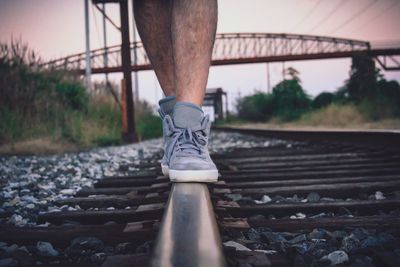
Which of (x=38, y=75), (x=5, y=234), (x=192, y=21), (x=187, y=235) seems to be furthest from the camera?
(x=38, y=75)

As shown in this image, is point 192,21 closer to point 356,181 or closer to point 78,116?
point 356,181

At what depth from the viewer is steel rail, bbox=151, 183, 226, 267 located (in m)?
0.65

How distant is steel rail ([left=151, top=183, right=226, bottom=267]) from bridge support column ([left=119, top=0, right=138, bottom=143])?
6.61 metres

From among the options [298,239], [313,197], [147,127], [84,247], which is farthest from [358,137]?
[147,127]

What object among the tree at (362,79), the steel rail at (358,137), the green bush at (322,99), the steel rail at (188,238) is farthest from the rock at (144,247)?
the green bush at (322,99)

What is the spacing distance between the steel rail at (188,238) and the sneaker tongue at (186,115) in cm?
60

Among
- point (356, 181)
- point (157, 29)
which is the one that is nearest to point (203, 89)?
point (157, 29)

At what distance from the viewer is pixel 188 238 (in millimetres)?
763

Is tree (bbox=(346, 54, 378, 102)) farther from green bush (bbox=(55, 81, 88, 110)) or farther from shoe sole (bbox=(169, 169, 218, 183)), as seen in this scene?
shoe sole (bbox=(169, 169, 218, 183))

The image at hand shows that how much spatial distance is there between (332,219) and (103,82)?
9.52 metres

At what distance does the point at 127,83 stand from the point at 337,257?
7323 mm

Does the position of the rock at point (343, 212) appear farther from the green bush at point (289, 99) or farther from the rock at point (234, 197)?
the green bush at point (289, 99)

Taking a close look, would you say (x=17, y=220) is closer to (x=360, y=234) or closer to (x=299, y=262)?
(x=299, y=262)

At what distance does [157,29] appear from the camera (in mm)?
2256
